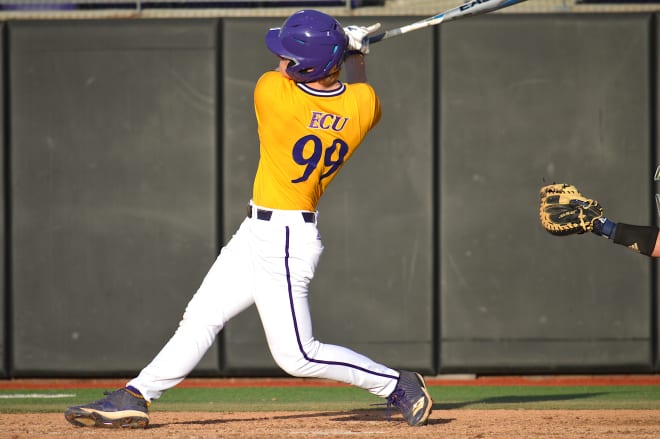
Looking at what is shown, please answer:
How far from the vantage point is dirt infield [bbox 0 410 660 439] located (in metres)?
4.44

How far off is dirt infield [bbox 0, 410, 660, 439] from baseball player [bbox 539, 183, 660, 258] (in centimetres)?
82

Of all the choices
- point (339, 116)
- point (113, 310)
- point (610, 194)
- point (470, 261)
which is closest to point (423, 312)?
point (470, 261)

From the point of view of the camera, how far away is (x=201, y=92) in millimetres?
7293

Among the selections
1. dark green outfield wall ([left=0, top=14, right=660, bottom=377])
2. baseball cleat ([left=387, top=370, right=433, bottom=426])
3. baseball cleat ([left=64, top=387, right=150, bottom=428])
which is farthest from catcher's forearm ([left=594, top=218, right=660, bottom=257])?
dark green outfield wall ([left=0, top=14, right=660, bottom=377])

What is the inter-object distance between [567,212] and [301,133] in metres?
1.13

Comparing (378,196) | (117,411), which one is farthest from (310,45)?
(378,196)

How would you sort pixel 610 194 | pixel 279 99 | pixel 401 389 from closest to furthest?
pixel 279 99, pixel 401 389, pixel 610 194

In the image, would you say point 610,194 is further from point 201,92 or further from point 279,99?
point 279,99

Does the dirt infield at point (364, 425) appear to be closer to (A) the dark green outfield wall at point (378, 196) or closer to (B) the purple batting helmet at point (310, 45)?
(B) the purple batting helmet at point (310, 45)

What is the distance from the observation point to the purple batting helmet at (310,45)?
4.29m

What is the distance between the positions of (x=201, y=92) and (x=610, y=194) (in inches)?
114

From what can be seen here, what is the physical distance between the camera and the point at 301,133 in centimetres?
436

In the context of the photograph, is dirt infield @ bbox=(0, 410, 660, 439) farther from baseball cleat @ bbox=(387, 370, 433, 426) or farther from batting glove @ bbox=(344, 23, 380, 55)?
batting glove @ bbox=(344, 23, 380, 55)

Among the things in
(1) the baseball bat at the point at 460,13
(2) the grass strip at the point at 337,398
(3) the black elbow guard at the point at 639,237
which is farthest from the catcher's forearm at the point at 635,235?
(2) the grass strip at the point at 337,398
